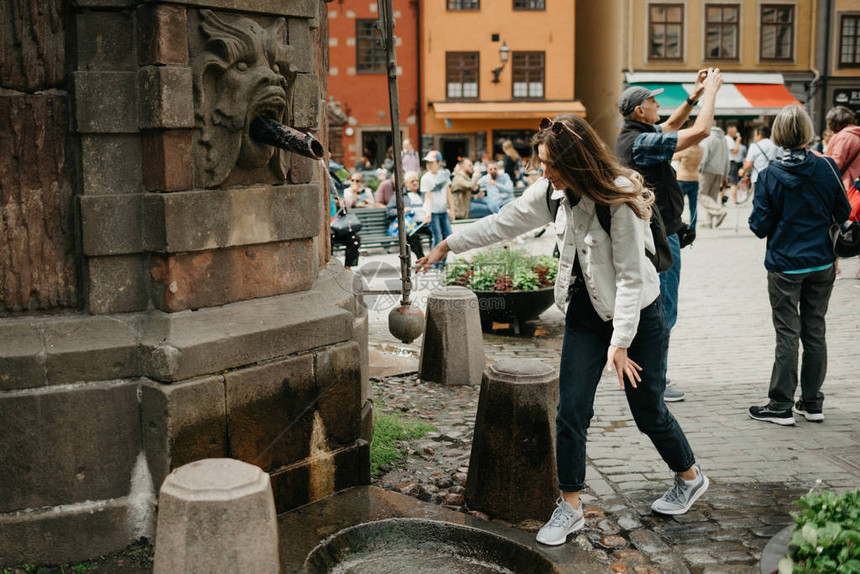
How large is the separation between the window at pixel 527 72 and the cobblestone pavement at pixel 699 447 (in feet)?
99.2

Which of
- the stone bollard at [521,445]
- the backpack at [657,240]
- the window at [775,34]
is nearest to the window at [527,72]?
the window at [775,34]

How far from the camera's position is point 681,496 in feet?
15.5

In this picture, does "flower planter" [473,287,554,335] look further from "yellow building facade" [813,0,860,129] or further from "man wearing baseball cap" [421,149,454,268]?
"yellow building facade" [813,0,860,129]

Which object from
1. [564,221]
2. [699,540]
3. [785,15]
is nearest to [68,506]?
[564,221]

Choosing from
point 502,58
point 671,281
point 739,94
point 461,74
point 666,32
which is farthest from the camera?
point 461,74

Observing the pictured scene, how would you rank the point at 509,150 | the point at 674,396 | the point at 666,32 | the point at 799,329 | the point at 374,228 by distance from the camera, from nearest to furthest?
1. the point at 799,329
2. the point at 674,396
3. the point at 374,228
4. the point at 509,150
5. the point at 666,32

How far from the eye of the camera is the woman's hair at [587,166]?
13.3 feet

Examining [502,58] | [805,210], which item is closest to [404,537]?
[805,210]

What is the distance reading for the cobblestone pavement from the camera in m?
4.45

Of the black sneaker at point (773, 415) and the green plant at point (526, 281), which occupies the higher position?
the green plant at point (526, 281)

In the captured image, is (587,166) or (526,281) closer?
(587,166)

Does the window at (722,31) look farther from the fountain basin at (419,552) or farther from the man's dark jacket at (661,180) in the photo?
the fountain basin at (419,552)

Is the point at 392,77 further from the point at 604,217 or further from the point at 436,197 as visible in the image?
the point at 436,197

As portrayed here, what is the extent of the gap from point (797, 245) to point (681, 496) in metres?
2.20
